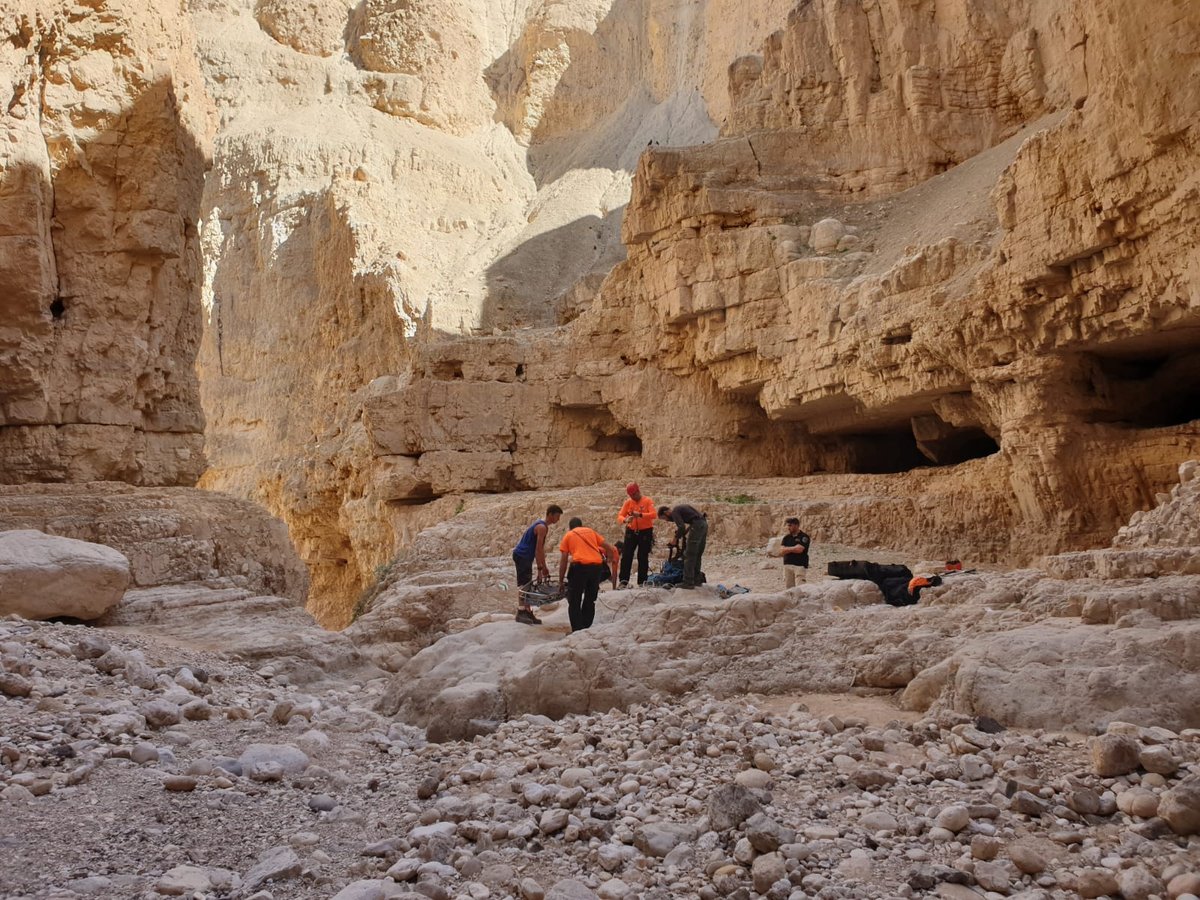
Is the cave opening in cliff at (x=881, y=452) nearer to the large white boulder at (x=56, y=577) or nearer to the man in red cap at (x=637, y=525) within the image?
the man in red cap at (x=637, y=525)

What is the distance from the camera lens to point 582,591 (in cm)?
780

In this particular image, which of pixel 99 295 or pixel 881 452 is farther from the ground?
pixel 99 295

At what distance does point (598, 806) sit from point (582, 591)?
3444mm

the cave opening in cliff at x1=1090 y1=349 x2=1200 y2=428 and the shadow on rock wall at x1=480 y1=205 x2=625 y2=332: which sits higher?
the shadow on rock wall at x1=480 y1=205 x2=625 y2=332

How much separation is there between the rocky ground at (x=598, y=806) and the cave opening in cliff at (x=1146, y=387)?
10.9m

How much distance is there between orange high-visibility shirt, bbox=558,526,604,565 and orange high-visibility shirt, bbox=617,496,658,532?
186 cm

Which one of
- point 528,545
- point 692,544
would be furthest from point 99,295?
point 692,544

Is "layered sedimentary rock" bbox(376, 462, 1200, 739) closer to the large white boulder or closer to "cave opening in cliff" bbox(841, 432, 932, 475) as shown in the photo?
the large white boulder

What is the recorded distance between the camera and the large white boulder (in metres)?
8.03

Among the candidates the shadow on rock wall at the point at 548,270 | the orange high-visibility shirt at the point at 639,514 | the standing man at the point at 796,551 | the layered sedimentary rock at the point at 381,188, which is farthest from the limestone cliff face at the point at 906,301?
the orange high-visibility shirt at the point at 639,514

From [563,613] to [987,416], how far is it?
10489 millimetres

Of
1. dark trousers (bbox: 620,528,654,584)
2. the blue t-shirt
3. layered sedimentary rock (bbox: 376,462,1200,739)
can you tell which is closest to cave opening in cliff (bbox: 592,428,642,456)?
dark trousers (bbox: 620,528,654,584)

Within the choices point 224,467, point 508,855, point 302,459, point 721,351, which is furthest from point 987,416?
point 224,467

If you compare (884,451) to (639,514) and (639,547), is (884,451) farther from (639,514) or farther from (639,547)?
(639,514)
